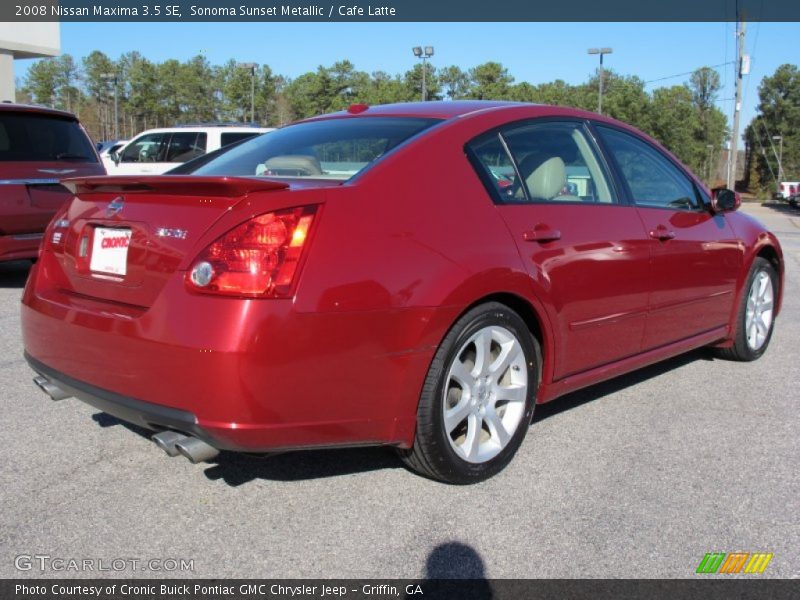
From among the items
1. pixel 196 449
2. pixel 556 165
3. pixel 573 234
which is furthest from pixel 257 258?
pixel 556 165

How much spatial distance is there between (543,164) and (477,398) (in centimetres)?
121

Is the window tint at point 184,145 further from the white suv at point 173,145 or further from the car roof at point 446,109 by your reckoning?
the car roof at point 446,109

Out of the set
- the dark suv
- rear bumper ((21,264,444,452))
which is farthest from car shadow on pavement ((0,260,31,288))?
rear bumper ((21,264,444,452))

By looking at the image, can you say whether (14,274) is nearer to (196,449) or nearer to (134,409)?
(134,409)

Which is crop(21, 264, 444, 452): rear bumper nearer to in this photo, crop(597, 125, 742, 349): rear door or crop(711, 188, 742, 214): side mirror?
crop(597, 125, 742, 349): rear door

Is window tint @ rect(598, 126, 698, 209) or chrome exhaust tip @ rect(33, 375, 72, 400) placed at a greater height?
window tint @ rect(598, 126, 698, 209)

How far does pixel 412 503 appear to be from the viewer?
3031 mm

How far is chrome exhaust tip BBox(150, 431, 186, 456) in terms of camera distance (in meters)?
2.62

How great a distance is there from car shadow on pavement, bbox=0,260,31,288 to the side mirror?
258 inches

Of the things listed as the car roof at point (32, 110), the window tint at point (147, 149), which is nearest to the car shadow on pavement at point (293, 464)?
the car roof at point (32, 110)

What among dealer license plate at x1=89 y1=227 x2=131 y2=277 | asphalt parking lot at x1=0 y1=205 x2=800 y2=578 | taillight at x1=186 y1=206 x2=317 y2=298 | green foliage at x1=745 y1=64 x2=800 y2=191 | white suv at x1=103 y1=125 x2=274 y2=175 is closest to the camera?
taillight at x1=186 y1=206 x2=317 y2=298

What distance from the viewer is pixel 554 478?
3305mm

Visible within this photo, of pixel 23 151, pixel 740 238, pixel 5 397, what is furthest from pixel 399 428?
pixel 23 151

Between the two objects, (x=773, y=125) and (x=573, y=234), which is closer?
(x=573, y=234)
